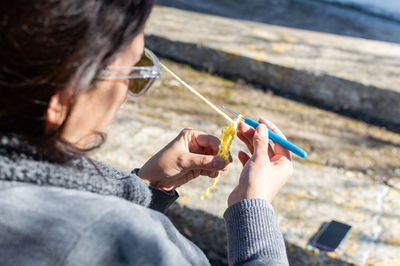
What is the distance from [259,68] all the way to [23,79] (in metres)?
2.49

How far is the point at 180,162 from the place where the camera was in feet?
4.14

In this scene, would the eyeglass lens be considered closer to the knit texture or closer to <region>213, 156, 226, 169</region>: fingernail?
the knit texture

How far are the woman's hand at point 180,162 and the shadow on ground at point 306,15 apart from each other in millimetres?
2879

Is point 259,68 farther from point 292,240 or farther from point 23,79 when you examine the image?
point 23,79

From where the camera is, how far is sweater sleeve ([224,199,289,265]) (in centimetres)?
94

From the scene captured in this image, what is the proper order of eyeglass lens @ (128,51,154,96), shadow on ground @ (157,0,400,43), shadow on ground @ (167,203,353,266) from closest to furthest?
1. eyeglass lens @ (128,51,154,96)
2. shadow on ground @ (167,203,353,266)
3. shadow on ground @ (157,0,400,43)

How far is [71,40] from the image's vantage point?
658mm

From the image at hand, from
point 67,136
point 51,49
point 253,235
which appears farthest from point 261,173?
point 51,49

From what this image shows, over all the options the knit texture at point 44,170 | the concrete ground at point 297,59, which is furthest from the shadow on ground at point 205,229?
the concrete ground at point 297,59

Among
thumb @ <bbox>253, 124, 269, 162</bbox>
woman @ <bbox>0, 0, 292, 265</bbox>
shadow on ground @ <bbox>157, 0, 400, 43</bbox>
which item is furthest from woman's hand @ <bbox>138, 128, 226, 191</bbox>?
shadow on ground @ <bbox>157, 0, 400, 43</bbox>

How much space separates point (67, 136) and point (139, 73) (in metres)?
0.20

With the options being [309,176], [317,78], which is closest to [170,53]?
[317,78]

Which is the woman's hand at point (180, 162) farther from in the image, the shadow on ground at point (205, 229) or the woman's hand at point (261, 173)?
the shadow on ground at point (205, 229)

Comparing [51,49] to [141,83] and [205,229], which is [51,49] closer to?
[141,83]
